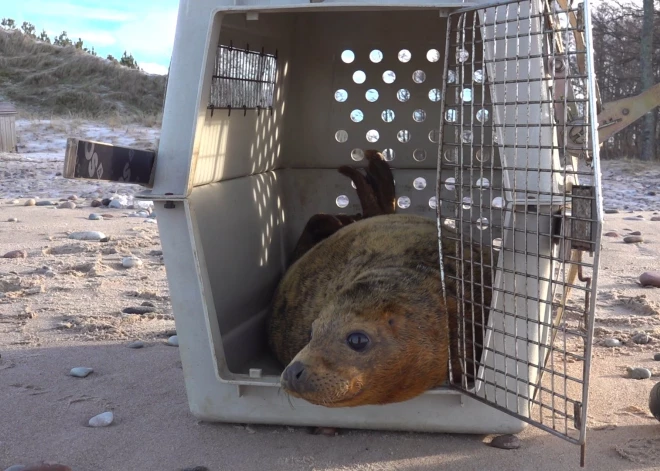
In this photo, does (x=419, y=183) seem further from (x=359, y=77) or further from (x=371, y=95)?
(x=359, y=77)

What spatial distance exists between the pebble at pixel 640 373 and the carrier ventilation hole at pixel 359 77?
203 cm

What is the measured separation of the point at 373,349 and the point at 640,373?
127 cm

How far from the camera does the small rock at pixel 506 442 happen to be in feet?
7.95

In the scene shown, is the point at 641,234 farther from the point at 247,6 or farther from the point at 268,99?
the point at 247,6

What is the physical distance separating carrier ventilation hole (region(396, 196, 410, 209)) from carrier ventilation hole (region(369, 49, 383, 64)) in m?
0.73

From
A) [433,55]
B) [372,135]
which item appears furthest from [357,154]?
[433,55]

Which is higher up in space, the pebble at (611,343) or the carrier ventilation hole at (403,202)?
the carrier ventilation hole at (403,202)

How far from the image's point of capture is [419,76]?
4.18 metres

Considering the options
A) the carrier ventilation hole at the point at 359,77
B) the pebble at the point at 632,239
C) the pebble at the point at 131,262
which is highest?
the carrier ventilation hole at the point at 359,77

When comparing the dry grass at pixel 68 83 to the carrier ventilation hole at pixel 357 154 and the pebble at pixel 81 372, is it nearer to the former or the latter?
the carrier ventilation hole at pixel 357 154

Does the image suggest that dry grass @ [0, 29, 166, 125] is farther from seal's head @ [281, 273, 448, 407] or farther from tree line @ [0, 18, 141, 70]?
seal's head @ [281, 273, 448, 407]

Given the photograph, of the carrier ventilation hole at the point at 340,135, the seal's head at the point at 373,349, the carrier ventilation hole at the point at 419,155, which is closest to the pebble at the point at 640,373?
the seal's head at the point at 373,349

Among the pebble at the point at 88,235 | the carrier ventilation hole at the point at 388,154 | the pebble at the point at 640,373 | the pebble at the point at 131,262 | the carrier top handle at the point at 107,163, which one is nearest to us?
the carrier top handle at the point at 107,163

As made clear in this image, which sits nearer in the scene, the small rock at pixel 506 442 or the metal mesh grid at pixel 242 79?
the small rock at pixel 506 442
